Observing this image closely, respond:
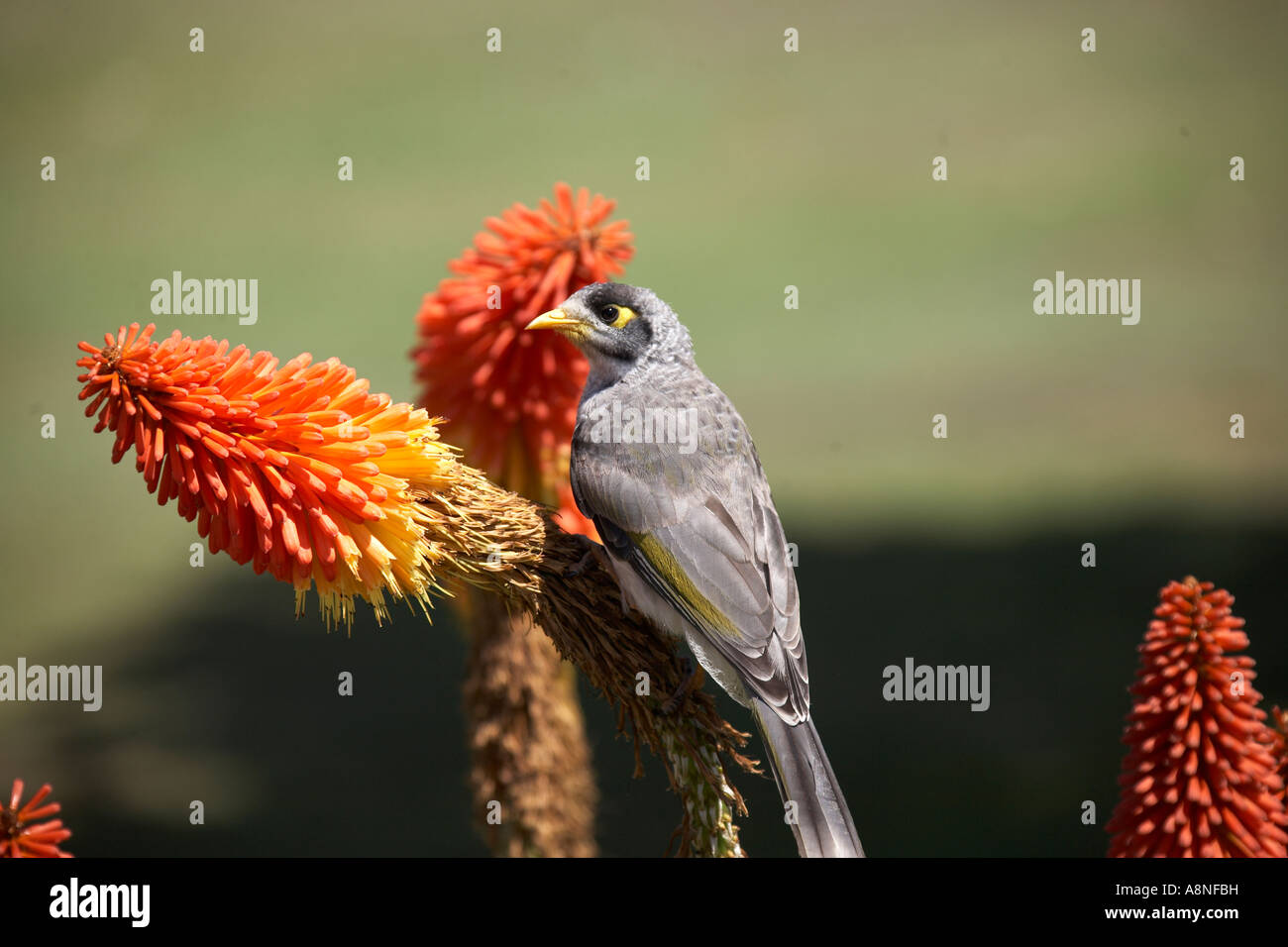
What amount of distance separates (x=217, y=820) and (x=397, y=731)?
1199 millimetres

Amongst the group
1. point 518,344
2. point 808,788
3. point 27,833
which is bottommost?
point 808,788

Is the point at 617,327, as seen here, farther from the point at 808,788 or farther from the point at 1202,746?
the point at 1202,746

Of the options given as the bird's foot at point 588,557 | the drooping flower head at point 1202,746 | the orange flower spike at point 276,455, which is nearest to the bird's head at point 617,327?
the bird's foot at point 588,557

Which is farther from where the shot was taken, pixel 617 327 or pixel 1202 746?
pixel 617 327

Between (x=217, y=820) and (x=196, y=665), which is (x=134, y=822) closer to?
(x=217, y=820)

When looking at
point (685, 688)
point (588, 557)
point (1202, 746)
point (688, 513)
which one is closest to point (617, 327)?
point (688, 513)

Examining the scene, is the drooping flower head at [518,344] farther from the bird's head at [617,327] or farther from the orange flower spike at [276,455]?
the orange flower spike at [276,455]

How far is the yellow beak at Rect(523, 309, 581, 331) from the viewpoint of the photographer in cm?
332

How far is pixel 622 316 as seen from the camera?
142 inches

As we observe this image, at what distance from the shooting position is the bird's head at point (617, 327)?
Result: 342 cm

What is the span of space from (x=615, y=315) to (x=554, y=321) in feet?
0.92

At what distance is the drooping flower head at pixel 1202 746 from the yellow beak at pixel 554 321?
5.67 ft

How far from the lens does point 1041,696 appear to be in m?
7.26

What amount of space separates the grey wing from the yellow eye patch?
402mm
